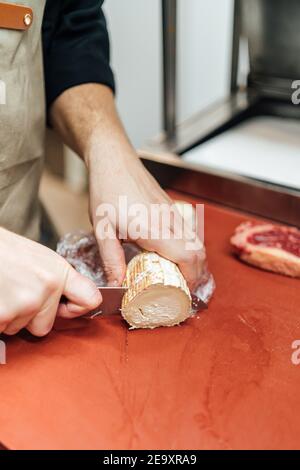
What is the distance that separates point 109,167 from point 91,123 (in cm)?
15

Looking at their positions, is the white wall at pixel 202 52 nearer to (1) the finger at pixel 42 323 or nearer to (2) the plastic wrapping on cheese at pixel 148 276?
(2) the plastic wrapping on cheese at pixel 148 276

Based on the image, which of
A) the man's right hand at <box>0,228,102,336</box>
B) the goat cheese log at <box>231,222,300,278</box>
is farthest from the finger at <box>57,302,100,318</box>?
the goat cheese log at <box>231,222,300,278</box>

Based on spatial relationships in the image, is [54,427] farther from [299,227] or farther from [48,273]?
[299,227]

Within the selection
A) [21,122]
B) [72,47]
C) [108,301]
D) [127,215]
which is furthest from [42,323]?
[72,47]

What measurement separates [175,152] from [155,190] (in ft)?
1.27

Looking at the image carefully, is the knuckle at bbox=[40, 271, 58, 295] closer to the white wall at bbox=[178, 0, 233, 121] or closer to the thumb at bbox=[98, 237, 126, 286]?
the thumb at bbox=[98, 237, 126, 286]

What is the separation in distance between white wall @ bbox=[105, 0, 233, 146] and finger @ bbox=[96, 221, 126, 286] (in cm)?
115

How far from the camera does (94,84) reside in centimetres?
127

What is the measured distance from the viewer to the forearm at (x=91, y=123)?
3.79 ft

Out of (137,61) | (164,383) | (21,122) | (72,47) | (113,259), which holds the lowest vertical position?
(164,383)

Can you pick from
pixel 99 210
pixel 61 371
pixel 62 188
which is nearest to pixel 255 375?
pixel 61 371

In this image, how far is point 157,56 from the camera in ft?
7.34

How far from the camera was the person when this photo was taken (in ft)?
2.92

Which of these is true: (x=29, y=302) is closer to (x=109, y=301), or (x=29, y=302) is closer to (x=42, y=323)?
(x=42, y=323)
